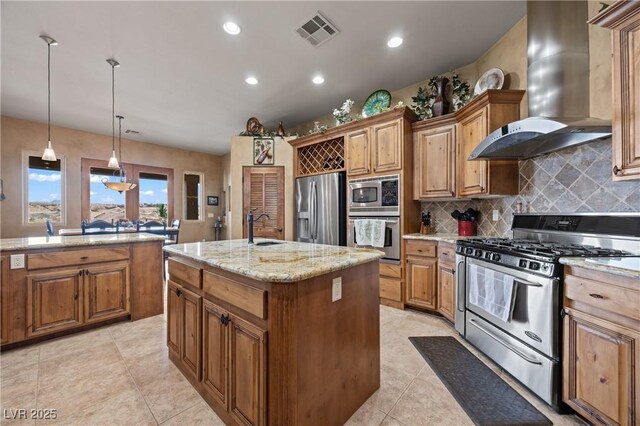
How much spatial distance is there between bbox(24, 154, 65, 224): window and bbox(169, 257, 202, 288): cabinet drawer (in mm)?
5510

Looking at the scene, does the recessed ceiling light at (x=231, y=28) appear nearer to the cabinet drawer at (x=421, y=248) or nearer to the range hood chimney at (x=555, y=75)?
the range hood chimney at (x=555, y=75)

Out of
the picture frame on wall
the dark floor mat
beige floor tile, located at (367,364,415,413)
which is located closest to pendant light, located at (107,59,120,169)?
the picture frame on wall

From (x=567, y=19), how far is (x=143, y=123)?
6382mm

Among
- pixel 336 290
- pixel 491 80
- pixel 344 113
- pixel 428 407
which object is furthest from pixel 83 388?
pixel 491 80

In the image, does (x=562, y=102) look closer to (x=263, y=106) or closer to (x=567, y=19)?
(x=567, y=19)

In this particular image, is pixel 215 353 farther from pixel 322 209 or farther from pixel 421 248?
pixel 322 209

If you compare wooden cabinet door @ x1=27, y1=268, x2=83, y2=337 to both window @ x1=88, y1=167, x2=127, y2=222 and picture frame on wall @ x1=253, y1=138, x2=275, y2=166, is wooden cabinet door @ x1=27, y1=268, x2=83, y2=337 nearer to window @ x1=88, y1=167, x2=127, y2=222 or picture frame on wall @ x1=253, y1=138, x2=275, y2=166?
picture frame on wall @ x1=253, y1=138, x2=275, y2=166

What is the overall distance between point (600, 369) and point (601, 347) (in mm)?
113

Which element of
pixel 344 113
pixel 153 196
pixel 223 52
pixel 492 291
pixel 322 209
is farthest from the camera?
pixel 153 196

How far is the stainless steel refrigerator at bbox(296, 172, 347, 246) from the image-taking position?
373 centimetres

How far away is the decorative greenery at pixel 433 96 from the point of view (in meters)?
3.12

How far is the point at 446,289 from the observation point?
275cm

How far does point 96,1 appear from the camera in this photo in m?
2.24

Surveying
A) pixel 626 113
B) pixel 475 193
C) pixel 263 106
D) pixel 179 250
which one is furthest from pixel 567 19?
pixel 263 106
